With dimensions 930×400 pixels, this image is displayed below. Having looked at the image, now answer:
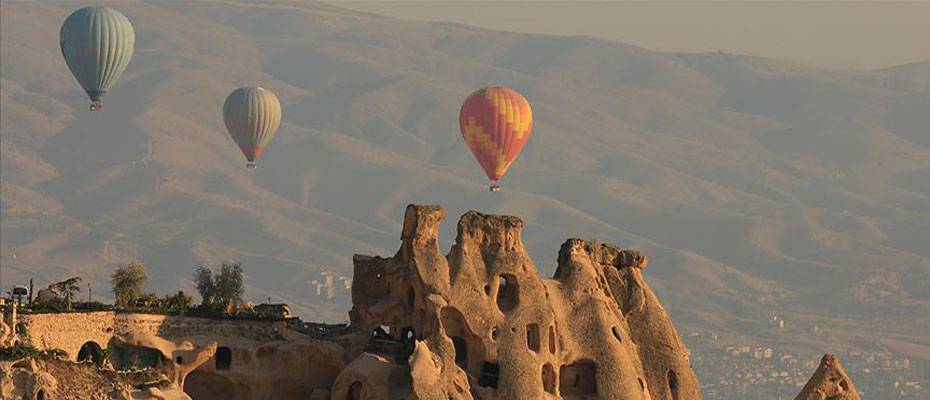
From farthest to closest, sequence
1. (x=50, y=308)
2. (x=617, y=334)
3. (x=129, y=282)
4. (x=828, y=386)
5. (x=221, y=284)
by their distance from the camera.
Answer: (x=221, y=284) < (x=129, y=282) < (x=828, y=386) < (x=617, y=334) < (x=50, y=308)

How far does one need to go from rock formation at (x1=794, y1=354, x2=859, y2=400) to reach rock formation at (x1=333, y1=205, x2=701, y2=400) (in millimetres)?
3777

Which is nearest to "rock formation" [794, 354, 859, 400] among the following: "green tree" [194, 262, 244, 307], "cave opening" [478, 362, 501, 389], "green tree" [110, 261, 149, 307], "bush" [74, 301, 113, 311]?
"cave opening" [478, 362, 501, 389]

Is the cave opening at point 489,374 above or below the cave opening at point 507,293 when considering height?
below

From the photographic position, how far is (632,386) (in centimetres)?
8056

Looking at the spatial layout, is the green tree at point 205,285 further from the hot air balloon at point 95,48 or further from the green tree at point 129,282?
the hot air balloon at point 95,48

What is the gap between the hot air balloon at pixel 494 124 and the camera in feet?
352

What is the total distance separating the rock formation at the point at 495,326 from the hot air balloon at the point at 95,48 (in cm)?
2871

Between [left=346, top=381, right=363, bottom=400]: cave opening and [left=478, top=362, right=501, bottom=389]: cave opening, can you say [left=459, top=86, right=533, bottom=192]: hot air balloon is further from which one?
[left=346, top=381, right=363, bottom=400]: cave opening

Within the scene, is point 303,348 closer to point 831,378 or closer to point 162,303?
point 162,303

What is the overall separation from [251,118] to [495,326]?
42.3 metres

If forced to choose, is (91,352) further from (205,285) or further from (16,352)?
(205,285)

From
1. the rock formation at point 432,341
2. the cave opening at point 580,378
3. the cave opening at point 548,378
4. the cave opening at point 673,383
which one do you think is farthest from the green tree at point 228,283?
the cave opening at point 673,383

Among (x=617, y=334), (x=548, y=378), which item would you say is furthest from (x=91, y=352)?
(x=617, y=334)

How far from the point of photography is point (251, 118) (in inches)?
4660
